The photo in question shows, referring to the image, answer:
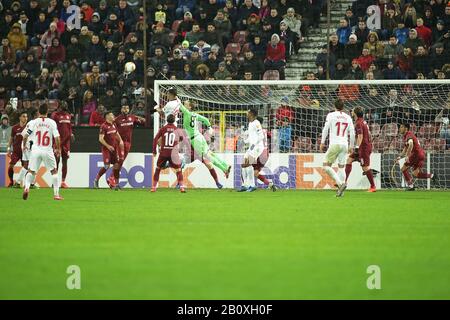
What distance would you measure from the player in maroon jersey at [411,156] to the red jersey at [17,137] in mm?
9764

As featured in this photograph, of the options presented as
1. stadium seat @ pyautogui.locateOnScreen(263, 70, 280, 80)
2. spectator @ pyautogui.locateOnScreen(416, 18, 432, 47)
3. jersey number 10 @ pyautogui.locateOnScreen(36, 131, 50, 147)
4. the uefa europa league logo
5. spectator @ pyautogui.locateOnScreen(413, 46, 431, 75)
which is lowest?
jersey number 10 @ pyautogui.locateOnScreen(36, 131, 50, 147)

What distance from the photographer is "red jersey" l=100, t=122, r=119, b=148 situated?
77.2 ft

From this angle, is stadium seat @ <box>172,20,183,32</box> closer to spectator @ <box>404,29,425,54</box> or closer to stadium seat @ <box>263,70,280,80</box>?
stadium seat @ <box>263,70,280,80</box>

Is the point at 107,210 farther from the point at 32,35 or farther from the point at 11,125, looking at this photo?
the point at 32,35

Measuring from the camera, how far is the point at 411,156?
23.5 meters

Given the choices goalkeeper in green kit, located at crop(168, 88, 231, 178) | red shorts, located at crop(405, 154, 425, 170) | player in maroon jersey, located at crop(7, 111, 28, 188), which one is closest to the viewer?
goalkeeper in green kit, located at crop(168, 88, 231, 178)

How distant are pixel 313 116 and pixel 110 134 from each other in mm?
5473

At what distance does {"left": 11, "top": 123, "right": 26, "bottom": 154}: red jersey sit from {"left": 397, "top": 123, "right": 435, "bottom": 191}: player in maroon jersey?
32.0 ft

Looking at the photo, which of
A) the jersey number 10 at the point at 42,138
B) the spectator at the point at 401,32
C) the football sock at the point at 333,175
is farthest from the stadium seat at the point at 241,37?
the jersey number 10 at the point at 42,138

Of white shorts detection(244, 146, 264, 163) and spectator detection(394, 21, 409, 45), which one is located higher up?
spectator detection(394, 21, 409, 45)

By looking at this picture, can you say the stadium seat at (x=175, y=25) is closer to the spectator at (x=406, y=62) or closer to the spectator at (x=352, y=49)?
the spectator at (x=352, y=49)

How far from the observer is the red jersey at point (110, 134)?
23.5 meters

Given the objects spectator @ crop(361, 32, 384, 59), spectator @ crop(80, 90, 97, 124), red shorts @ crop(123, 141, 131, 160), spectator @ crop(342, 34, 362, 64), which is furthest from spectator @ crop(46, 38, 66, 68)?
spectator @ crop(361, 32, 384, 59)

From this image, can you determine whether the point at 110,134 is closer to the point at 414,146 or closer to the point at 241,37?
the point at 241,37
